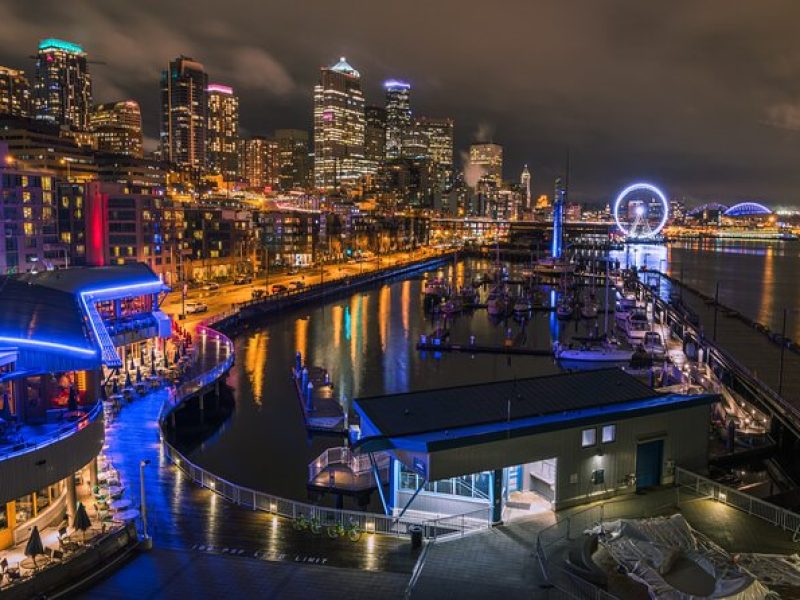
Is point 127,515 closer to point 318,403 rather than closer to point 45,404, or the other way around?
point 45,404

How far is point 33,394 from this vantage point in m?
22.1

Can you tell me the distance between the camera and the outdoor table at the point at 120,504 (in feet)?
59.1

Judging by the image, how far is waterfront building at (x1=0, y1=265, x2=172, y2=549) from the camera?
50.3 feet

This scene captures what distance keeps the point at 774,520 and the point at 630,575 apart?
632 cm

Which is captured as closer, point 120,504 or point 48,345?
point 120,504

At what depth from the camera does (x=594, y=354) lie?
5362cm

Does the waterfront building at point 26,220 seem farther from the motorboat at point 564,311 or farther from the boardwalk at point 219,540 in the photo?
the motorboat at point 564,311

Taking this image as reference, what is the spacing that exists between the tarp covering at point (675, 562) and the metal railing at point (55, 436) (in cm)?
1208

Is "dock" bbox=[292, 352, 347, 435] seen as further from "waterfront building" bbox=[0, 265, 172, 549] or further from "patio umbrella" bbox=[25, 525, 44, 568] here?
"patio umbrella" bbox=[25, 525, 44, 568]

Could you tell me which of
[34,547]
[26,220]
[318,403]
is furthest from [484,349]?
[34,547]

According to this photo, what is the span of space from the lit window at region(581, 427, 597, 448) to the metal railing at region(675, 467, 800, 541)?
9.09ft

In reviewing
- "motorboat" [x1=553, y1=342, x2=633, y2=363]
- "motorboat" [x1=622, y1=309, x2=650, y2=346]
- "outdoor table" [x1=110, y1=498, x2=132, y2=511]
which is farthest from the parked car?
"outdoor table" [x1=110, y1=498, x2=132, y2=511]

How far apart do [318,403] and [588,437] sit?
22382 mm

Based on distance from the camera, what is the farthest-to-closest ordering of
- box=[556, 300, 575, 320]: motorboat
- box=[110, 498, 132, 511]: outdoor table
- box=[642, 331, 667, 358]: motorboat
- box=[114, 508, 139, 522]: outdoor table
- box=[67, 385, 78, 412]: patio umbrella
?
box=[556, 300, 575, 320]: motorboat < box=[642, 331, 667, 358]: motorboat < box=[67, 385, 78, 412]: patio umbrella < box=[110, 498, 132, 511]: outdoor table < box=[114, 508, 139, 522]: outdoor table
